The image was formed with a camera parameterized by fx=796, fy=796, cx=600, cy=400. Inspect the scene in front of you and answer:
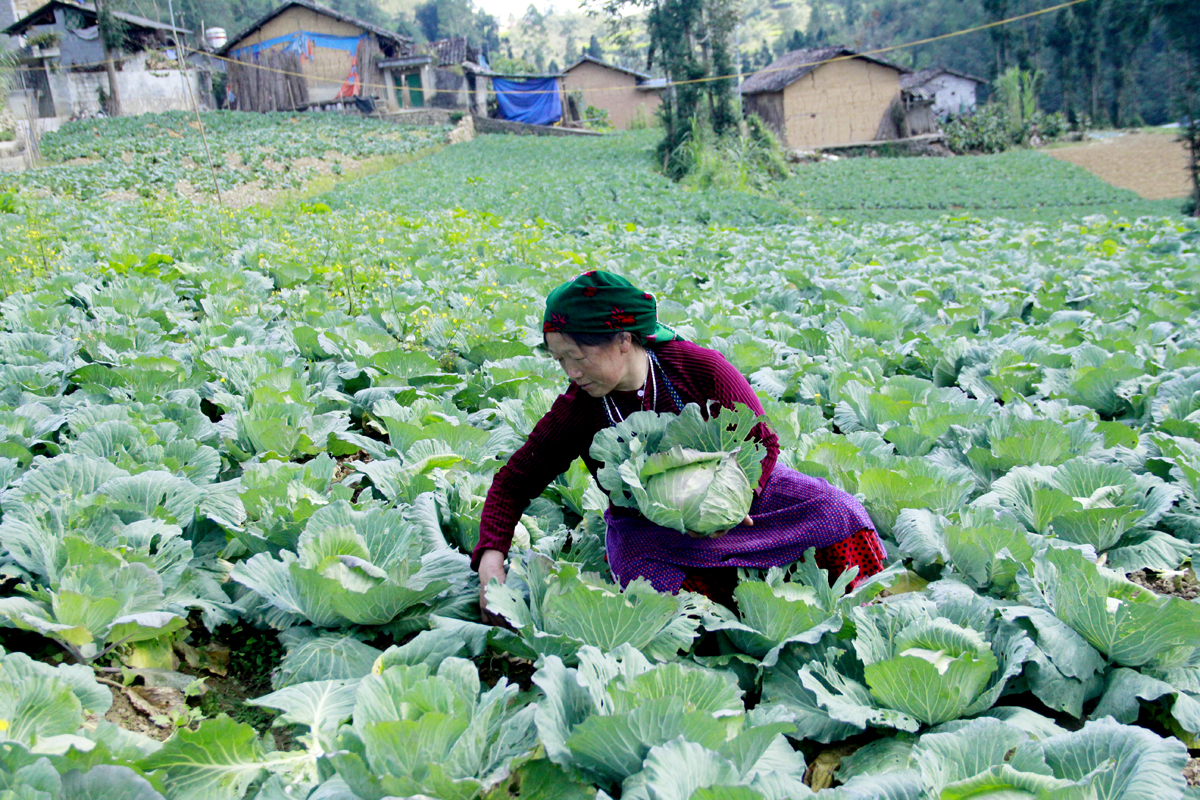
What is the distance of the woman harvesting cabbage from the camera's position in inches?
77.9

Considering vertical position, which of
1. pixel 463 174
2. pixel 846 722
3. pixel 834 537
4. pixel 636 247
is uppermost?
pixel 463 174

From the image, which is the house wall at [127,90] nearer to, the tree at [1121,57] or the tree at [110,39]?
the tree at [110,39]

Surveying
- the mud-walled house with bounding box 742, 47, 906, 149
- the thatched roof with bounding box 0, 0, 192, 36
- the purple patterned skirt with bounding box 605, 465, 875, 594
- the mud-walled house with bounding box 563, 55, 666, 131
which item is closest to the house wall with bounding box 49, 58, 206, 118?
the thatched roof with bounding box 0, 0, 192, 36

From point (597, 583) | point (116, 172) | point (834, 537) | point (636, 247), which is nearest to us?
point (597, 583)

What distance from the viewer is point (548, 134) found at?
35312mm

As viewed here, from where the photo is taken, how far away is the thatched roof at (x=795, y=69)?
34281 mm

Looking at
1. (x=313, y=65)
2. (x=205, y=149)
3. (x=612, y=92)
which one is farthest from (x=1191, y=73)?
(x=313, y=65)

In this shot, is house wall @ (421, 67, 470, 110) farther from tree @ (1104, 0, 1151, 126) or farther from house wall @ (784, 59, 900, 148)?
tree @ (1104, 0, 1151, 126)

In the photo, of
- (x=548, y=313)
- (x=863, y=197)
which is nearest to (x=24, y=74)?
(x=863, y=197)

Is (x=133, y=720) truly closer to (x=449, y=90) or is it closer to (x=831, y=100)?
(x=831, y=100)

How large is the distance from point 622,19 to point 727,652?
1201 inches

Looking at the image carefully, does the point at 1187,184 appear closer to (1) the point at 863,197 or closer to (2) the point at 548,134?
(1) the point at 863,197

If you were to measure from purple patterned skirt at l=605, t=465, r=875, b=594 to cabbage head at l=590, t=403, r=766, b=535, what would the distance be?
0.35 ft

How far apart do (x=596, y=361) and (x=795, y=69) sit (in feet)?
122
